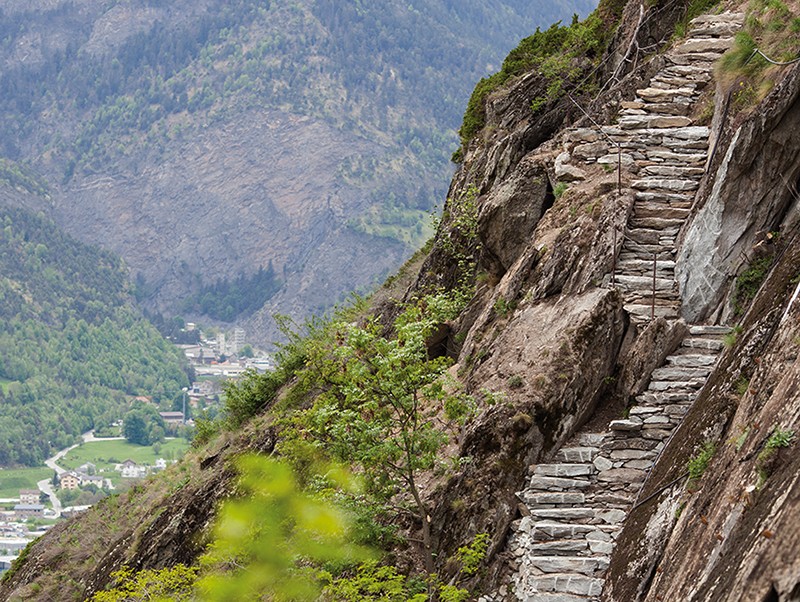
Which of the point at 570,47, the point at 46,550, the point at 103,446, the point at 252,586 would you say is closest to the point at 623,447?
the point at 252,586

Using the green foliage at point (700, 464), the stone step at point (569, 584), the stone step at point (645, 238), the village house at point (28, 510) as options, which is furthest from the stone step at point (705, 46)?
the village house at point (28, 510)

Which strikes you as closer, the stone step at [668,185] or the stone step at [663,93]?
the stone step at [668,185]

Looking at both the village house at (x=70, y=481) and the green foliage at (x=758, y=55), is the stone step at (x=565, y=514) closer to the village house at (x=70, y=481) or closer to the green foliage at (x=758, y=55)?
the green foliage at (x=758, y=55)

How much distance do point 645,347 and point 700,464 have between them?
11.1 ft

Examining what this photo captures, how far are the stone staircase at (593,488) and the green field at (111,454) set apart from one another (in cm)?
14471

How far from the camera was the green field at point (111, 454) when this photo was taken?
6319 inches

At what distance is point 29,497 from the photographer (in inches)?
5448

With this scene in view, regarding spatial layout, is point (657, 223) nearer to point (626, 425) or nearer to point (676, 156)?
point (676, 156)

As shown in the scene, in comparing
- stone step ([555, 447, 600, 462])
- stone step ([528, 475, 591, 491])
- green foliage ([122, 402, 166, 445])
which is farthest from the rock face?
green foliage ([122, 402, 166, 445])

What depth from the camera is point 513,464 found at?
48.2ft

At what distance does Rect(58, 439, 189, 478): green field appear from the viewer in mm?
160500

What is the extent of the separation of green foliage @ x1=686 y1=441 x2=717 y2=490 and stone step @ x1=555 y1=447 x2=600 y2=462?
258 centimetres

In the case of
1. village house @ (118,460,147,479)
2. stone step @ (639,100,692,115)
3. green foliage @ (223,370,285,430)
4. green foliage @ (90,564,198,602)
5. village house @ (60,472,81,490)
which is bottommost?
village house @ (118,460,147,479)

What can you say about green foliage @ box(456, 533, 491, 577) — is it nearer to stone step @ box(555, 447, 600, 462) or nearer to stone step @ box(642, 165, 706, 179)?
stone step @ box(555, 447, 600, 462)
